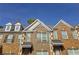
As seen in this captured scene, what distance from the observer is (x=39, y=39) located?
4.56 m

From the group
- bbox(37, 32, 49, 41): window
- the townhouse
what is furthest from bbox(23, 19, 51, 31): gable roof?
bbox(37, 32, 49, 41): window

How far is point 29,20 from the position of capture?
446cm

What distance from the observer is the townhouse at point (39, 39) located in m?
4.30

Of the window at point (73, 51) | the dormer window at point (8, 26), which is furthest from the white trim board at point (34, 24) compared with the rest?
the window at point (73, 51)

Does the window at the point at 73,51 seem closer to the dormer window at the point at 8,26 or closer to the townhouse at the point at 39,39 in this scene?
the townhouse at the point at 39,39

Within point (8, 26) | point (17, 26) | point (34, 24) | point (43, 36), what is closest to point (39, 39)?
point (43, 36)

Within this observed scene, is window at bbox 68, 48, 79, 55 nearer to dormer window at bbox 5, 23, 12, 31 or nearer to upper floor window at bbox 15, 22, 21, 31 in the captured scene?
upper floor window at bbox 15, 22, 21, 31

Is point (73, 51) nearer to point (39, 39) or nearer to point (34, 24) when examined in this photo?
point (39, 39)

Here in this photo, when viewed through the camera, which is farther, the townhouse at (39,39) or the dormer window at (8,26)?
the dormer window at (8,26)

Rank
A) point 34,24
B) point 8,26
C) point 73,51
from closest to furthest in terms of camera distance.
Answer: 1. point 73,51
2. point 8,26
3. point 34,24
